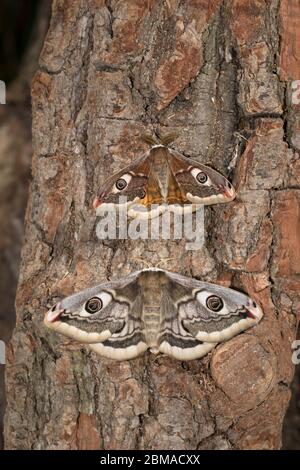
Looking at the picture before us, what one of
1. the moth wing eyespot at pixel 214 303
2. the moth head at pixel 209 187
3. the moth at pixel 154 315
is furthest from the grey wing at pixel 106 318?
the moth head at pixel 209 187

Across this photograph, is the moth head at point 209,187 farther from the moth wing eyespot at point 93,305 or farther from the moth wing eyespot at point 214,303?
the moth wing eyespot at point 93,305

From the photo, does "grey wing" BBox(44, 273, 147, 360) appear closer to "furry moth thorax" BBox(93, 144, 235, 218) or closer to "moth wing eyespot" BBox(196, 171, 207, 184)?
"furry moth thorax" BBox(93, 144, 235, 218)

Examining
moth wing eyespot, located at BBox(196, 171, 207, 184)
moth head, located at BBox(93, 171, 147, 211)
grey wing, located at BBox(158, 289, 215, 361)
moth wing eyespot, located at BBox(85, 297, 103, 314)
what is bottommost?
grey wing, located at BBox(158, 289, 215, 361)

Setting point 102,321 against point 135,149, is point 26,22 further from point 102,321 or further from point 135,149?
point 102,321

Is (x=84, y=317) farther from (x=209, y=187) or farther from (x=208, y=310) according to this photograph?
(x=209, y=187)

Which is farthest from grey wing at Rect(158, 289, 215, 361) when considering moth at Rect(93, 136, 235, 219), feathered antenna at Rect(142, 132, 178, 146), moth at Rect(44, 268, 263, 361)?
feathered antenna at Rect(142, 132, 178, 146)
